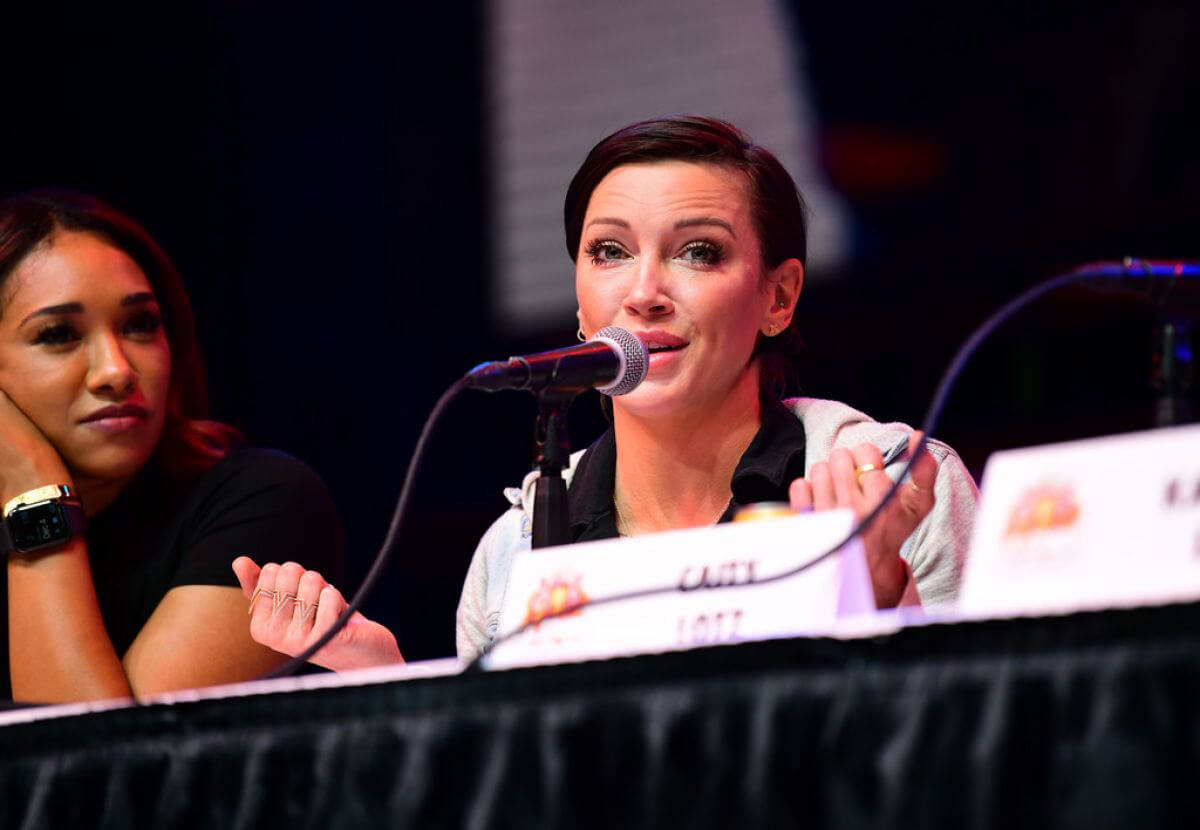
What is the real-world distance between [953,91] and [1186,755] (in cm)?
276

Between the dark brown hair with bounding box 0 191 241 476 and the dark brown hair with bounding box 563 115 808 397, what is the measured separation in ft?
2.58

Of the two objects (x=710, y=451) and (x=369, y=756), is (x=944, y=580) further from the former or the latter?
(x=369, y=756)

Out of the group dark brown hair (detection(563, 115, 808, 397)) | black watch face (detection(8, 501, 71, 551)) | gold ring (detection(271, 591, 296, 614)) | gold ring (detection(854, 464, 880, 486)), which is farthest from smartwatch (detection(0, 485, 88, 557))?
gold ring (detection(854, 464, 880, 486))

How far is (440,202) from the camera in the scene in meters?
4.32

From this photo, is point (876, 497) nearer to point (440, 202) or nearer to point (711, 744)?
point (711, 744)

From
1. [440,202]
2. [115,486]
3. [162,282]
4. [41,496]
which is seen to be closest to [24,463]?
[41,496]

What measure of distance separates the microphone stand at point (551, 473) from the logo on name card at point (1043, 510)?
0.57 m

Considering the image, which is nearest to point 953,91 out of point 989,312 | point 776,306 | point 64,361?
point 989,312

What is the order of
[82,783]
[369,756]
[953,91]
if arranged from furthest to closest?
1. [953,91]
2. [82,783]
3. [369,756]

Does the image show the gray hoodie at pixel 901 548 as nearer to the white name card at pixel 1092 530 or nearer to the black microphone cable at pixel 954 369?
the black microphone cable at pixel 954 369

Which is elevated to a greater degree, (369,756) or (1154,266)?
(1154,266)

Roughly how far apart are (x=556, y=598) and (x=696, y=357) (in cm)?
94

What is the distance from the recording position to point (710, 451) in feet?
7.81

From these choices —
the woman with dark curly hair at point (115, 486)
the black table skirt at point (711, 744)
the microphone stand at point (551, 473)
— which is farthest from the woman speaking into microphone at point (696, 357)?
the black table skirt at point (711, 744)
